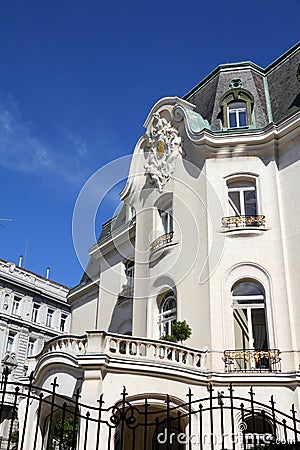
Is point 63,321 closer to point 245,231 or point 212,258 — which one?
point 212,258

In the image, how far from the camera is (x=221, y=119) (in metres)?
20.2

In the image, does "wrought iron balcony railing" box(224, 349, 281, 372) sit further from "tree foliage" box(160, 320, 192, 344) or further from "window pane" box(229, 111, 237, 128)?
"window pane" box(229, 111, 237, 128)

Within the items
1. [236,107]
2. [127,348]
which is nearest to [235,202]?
[236,107]

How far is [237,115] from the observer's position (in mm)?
20156

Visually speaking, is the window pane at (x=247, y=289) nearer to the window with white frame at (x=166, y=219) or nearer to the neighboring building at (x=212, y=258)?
the neighboring building at (x=212, y=258)

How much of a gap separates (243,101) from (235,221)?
5476mm

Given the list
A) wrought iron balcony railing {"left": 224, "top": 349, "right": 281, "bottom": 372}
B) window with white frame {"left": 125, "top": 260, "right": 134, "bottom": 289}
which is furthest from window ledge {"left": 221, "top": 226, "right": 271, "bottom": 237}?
window with white frame {"left": 125, "top": 260, "right": 134, "bottom": 289}

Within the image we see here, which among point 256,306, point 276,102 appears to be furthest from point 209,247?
point 276,102

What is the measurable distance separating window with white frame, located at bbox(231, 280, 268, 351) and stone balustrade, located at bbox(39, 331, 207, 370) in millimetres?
1661

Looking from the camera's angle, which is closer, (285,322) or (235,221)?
(285,322)

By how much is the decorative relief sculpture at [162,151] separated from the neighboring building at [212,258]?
0.19ft

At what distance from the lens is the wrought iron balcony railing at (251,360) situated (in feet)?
50.8

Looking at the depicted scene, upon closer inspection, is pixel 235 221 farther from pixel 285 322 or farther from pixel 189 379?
pixel 189 379

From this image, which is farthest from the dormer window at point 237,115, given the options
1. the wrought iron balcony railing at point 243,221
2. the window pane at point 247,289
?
the window pane at point 247,289
